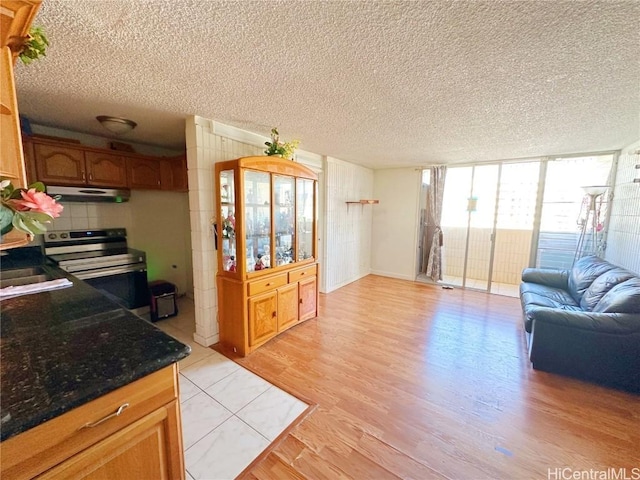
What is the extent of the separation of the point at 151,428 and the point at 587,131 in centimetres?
428

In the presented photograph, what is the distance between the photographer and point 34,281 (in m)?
1.84

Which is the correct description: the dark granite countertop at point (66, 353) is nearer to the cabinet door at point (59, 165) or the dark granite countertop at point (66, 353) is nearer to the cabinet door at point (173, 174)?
the cabinet door at point (59, 165)

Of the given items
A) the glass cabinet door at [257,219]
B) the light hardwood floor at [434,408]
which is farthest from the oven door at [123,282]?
the light hardwood floor at [434,408]

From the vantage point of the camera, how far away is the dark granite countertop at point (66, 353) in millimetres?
748

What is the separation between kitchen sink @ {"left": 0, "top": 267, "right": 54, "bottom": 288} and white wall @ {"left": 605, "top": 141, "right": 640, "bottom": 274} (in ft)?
17.8

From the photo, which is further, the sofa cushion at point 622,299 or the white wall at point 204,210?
the white wall at point 204,210

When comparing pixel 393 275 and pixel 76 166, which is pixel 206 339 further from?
pixel 393 275

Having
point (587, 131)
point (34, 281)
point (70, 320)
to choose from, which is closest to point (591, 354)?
point (587, 131)

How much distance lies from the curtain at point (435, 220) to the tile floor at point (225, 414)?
3810 millimetres

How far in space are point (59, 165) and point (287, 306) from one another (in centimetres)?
273

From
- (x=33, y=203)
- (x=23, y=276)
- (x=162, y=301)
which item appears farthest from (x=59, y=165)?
(x=33, y=203)

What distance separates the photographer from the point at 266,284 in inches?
105

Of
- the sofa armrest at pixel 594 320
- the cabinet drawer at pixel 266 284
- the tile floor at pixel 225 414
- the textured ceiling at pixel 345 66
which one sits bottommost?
the tile floor at pixel 225 414

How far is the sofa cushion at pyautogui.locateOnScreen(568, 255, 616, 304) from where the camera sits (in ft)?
9.33
